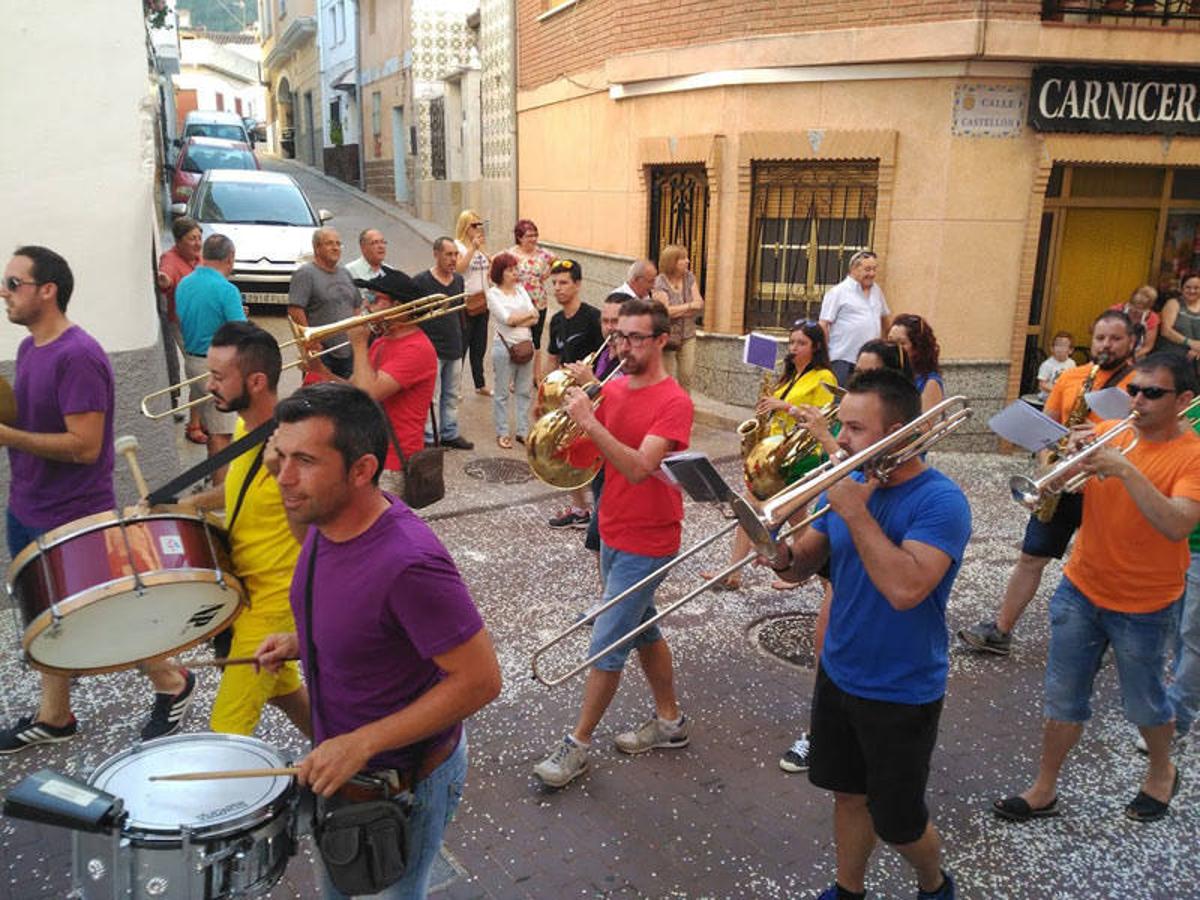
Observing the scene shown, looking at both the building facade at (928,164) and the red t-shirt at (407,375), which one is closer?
the red t-shirt at (407,375)

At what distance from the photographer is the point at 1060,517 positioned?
4910 millimetres

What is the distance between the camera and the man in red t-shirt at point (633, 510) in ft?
13.2

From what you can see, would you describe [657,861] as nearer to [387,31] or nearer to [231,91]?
[387,31]

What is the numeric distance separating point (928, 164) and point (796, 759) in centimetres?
695

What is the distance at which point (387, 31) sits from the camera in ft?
86.1

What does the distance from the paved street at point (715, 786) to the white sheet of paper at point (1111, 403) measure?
1578 mm

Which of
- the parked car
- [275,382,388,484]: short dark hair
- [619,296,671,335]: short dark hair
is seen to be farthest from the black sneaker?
the parked car

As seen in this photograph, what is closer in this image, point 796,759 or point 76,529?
point 76,529

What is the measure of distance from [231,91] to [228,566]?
5993 cm

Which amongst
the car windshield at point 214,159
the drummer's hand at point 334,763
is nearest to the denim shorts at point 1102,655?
the drummer's hand at point 334,763

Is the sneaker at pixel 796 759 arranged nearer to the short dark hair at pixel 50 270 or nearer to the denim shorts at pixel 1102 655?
the denim shorts at pixel 1102 655

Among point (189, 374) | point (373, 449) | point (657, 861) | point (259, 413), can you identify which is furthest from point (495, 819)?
point (189, 374)

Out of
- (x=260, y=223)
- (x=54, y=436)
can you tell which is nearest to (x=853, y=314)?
(x=54, y=436)

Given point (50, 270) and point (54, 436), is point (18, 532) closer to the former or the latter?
point (54, 436)
